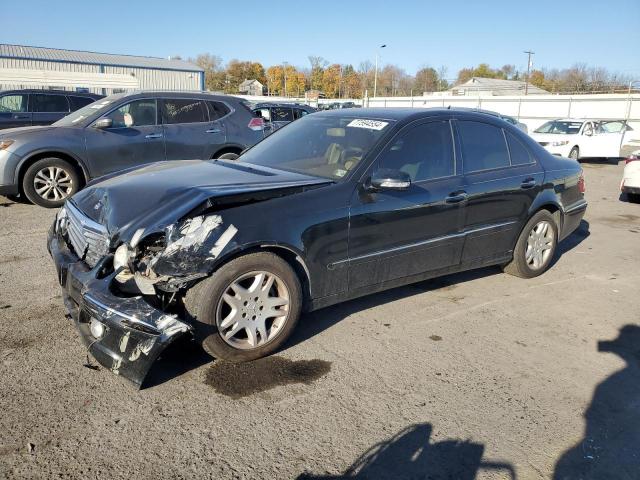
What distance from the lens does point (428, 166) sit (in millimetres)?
4305

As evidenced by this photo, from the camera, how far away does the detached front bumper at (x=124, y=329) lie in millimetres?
2787

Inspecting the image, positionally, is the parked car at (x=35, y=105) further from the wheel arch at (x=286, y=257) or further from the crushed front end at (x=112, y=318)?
the wheel arch at (x=286, y=257)

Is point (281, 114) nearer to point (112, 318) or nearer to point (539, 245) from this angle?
point (539, 245)

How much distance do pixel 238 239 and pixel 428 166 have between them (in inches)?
75.5

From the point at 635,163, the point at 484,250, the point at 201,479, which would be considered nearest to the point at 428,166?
the point at 484,250

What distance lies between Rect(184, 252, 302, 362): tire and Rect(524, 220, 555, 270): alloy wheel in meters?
2.89

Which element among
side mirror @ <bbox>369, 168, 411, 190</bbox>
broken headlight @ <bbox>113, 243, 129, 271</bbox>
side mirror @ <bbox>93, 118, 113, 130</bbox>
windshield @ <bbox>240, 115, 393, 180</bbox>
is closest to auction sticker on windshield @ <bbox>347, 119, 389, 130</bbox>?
windshield @ <bbox>240, 115, 393, 180</bbox>

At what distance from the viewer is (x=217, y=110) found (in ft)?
28.6

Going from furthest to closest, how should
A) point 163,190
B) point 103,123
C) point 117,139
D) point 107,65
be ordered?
point 107,65 < point 117,139 < point 103,123 < point 163,190

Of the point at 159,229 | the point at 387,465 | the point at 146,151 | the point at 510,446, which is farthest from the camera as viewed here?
the point at 146,151

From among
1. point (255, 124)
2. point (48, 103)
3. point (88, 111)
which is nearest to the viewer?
point (88, 111)

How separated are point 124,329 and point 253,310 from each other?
0.84 metres

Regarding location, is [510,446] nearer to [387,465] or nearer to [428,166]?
[387,465]

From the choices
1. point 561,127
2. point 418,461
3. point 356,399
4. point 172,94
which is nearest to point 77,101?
point 172,94
